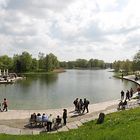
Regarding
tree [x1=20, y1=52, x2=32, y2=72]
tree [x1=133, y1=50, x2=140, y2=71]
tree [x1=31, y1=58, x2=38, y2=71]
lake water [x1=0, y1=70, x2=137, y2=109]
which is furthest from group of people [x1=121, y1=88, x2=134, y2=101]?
tree [x1=31, y1=58, x2=38, y2=71]

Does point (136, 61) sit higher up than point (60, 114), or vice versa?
point (136, 61)

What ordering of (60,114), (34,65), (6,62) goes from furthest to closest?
(34,65)
(6,62)
(60,114)

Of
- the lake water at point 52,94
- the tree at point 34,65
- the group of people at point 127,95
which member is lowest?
the lake water at point 52,94

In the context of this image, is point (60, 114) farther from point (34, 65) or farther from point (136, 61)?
point (34, 65)

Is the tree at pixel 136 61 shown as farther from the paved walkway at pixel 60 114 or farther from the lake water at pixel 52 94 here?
the paved walkway at pixel 60 114

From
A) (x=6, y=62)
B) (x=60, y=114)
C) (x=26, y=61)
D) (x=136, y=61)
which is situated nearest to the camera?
(x=60, y=114)

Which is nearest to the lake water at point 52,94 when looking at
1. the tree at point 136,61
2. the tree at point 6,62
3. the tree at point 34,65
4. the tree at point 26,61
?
the tree at point 136,61

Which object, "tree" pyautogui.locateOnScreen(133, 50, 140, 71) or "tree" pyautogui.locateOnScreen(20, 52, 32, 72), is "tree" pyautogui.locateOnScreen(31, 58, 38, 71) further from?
"tree" pyautogui.locateOnScreen(133, 50, 140, 71)

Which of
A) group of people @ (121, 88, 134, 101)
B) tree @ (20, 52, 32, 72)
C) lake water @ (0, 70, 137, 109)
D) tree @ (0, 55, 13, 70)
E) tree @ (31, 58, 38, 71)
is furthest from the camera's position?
tree @ (31, 58, 38, 71)

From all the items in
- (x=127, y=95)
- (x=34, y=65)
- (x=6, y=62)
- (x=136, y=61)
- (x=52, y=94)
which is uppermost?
(x=6, y=62)

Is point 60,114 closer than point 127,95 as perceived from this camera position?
Yes

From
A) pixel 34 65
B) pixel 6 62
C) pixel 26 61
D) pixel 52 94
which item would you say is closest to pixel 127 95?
pixel 52 94

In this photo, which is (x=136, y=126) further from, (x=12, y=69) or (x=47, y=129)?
(x=12, y=69)

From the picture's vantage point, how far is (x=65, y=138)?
18.4m
